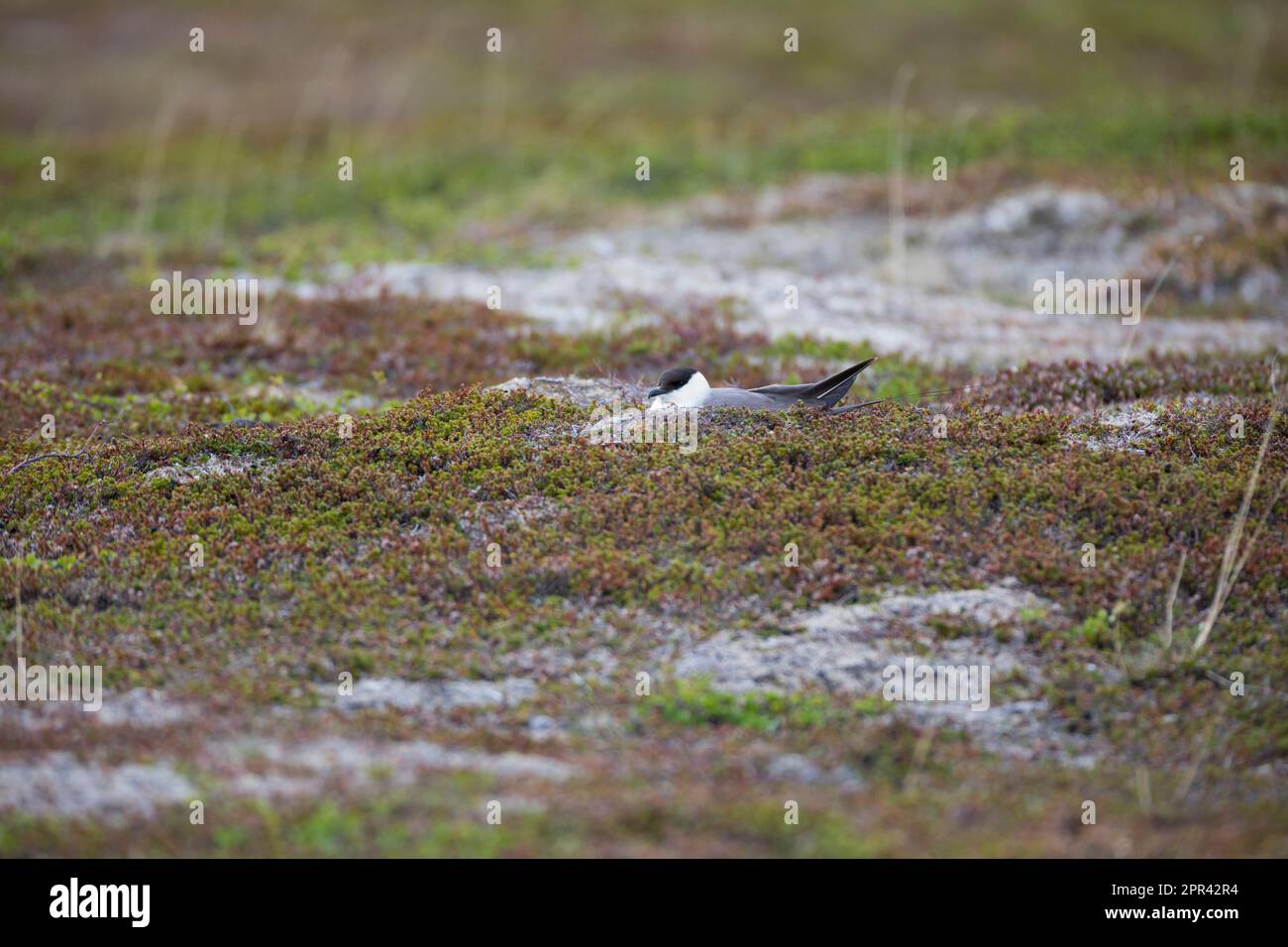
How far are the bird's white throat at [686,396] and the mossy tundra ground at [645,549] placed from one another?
61cm

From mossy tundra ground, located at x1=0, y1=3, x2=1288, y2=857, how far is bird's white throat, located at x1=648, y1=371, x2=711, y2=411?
A: 613 mm

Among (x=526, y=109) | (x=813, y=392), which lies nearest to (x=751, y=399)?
(x=813, y=392)

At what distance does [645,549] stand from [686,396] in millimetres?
2213

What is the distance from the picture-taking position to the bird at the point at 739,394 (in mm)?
11469

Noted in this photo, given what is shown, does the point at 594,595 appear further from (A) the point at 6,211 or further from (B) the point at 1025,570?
(A) the point at 6,211

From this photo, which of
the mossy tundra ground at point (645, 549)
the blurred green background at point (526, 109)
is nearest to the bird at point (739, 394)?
the mossy tundra ground at point (645, 549)

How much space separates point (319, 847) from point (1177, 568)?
680cm

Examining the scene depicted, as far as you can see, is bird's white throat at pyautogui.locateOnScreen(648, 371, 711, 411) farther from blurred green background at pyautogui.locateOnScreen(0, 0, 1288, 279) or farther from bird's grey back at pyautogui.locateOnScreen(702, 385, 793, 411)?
blurred green background at pyautogui.locateOnScreen(0, 0, 1288, 279)

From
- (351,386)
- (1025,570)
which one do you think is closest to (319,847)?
(1025,570)

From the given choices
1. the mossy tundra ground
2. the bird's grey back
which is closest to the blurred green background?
the mossy tundra ground

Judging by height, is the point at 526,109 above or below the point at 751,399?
above

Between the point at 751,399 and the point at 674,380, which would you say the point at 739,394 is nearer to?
the point at 751,399

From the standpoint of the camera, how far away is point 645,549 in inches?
386

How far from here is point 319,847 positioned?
6676mm
